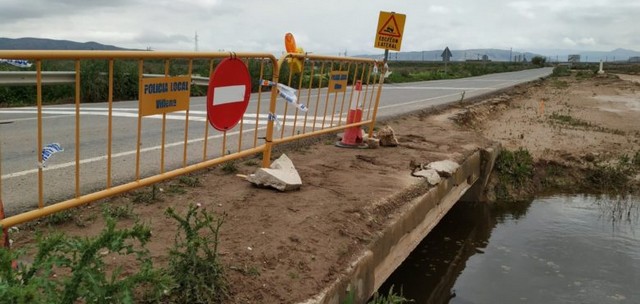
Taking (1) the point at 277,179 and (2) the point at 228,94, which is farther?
(1) the point at 277,179

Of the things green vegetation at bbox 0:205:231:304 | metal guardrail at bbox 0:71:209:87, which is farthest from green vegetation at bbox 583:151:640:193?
metal guardrail at bbox 0:71:209:87

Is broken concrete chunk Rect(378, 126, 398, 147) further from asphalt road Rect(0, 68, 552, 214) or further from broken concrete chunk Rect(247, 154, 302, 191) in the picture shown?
broken concrete chunk Rect(247, 154, 302, 191)

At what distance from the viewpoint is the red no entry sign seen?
14.8ft

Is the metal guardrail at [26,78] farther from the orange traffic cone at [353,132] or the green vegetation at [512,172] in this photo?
the green vegetation at [512,172]

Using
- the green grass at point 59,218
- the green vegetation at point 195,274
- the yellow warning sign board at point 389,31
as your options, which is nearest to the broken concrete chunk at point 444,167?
the yellow warning sign board at point 389,31

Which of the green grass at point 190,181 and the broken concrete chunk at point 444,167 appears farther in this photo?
the broken concrete chunk at point 444,167

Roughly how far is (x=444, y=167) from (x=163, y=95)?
12.3 ft

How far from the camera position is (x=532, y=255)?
245 inches

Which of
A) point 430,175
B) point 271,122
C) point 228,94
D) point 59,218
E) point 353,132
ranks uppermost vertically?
point 228,94

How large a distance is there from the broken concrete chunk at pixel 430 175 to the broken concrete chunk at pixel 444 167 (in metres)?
0.17

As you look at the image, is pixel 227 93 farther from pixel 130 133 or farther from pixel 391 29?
pixel 391 29

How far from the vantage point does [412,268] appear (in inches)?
234

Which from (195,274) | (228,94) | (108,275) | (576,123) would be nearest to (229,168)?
(228,94)

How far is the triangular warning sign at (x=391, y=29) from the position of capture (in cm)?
774
